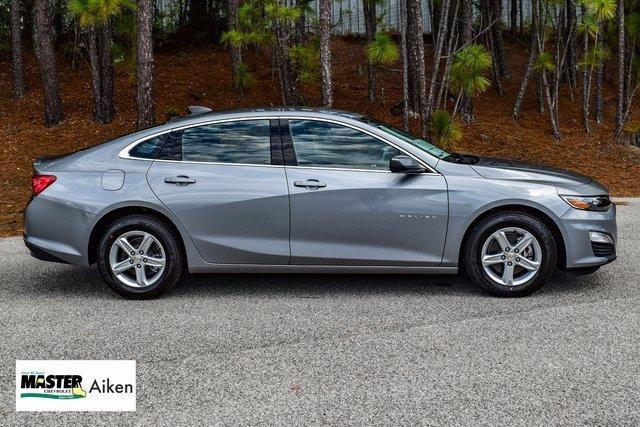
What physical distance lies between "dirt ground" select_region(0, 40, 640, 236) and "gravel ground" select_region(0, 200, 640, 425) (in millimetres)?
5382

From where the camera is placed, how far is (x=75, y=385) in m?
3.83

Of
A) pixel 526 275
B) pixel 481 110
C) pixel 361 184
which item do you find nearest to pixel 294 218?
pixel 361 184

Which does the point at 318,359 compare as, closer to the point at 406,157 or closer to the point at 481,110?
the point at 406,157

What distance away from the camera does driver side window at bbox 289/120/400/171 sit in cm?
561

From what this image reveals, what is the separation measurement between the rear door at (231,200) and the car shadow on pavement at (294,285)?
48 cm

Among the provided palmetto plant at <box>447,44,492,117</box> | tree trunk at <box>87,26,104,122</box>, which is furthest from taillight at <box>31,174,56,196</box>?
tree trunk at <box>87,26,104,122</box>

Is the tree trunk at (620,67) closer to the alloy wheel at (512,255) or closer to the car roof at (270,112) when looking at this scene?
the alloy wheel at (512,255)

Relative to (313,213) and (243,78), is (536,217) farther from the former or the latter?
(243,78)

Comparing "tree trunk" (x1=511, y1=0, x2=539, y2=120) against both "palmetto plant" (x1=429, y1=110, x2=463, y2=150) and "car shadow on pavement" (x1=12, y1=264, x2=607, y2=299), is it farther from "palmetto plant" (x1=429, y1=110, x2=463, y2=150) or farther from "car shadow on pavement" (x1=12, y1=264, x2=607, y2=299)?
"car shadow on pavement" (x1=12, y1=264, x2=607, y2=299)

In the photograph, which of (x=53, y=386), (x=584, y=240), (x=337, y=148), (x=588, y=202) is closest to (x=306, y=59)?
(x=337, y=148)

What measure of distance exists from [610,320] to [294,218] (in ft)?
8.16

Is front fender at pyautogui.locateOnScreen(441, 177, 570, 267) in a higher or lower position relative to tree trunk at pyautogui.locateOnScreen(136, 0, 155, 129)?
lower

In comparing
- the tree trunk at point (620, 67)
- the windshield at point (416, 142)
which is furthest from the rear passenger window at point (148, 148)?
the tree trunk at point (620, 67)

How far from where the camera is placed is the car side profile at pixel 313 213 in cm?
549
